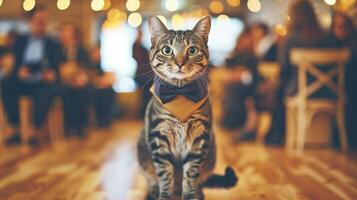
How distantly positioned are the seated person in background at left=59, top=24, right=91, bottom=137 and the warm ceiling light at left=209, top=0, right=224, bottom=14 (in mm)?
4865

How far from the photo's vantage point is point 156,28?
2791 millimetres

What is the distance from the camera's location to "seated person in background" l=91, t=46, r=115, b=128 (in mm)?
7531

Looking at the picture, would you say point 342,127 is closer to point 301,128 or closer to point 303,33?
point 301,128

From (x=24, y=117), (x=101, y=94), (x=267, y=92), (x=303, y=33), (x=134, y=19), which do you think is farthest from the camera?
(x=134, y=19)

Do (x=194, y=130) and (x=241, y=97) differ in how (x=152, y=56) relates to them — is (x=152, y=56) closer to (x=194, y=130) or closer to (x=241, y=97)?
(x=194, y=130)

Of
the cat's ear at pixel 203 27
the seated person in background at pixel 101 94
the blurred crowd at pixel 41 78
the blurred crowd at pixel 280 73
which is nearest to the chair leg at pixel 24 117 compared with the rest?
the blurred crowd at pixel 41 78

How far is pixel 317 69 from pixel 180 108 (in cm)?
266

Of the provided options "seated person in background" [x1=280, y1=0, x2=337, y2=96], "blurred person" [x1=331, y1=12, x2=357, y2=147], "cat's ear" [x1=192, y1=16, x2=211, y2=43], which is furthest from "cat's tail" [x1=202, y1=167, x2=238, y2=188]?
"blurred person" [x1=331, y1=12, x2=357, y2=147]

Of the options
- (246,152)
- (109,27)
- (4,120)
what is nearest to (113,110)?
(109,27)

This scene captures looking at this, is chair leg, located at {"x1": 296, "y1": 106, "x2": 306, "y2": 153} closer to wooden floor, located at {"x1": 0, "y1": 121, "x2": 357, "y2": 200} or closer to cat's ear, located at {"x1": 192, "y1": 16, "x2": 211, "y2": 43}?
wooden floor, located at {"x1": 0, "y1": 121, "x2": 357, "y2": 200}

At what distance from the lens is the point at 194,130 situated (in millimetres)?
2771

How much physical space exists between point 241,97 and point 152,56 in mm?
3957

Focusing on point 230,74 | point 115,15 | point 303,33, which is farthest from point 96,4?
point 115,15

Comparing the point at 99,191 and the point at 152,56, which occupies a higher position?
the point at 152,56
